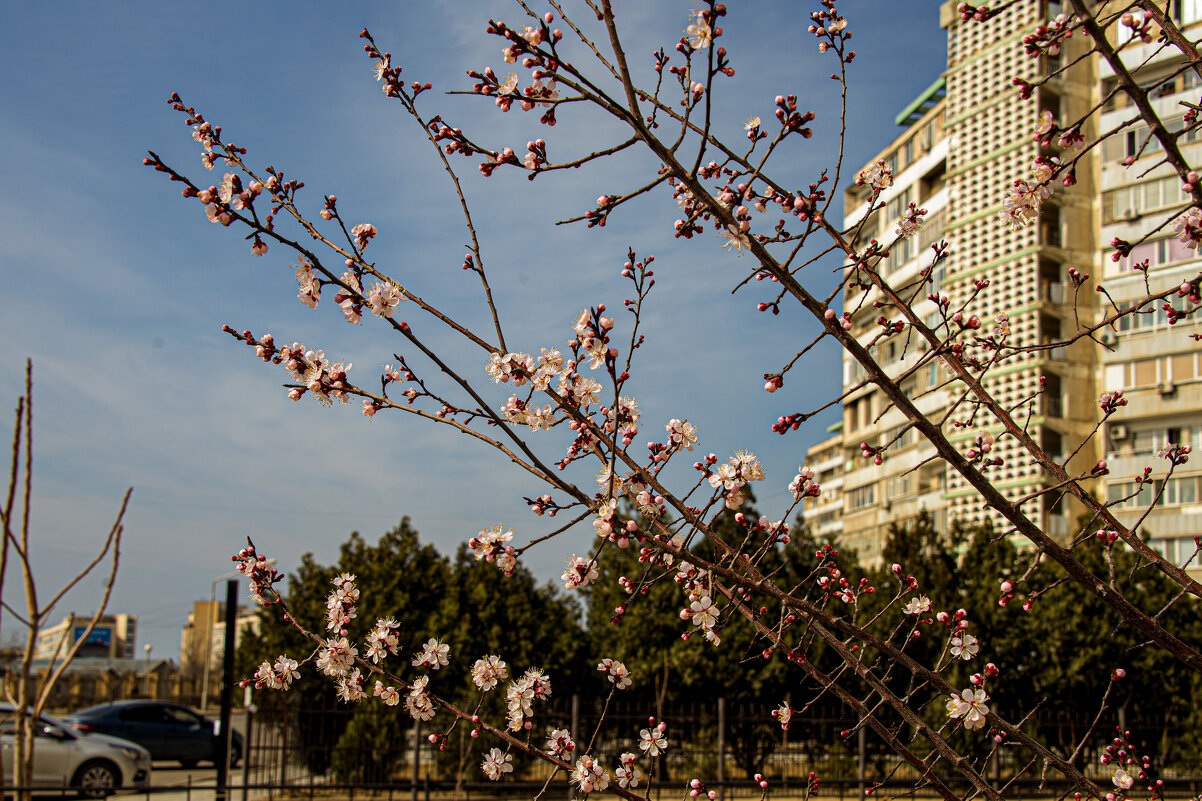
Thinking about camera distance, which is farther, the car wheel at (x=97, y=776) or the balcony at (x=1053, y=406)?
the balcony at (x=1053, y=406)

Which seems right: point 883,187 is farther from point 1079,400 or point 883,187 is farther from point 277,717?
point 1079,400

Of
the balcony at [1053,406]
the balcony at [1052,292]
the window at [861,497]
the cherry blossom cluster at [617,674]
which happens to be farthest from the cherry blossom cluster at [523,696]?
the window at [861,497]

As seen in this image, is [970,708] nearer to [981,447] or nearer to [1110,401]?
[981,447]

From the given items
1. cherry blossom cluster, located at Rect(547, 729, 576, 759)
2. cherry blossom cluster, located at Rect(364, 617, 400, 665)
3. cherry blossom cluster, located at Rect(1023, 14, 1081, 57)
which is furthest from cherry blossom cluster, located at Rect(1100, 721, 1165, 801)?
cherry blossom cluster, located at Rect(364, 617, 400, 665)

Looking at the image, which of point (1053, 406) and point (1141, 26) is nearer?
point (1141, 26)

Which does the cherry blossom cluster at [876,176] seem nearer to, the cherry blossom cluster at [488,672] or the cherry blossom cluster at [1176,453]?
the cherry blossom cluster at [1176,453]

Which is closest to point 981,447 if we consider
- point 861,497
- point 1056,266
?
point 1056,266

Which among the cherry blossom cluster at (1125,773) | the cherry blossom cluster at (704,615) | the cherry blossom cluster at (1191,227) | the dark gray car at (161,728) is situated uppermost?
the cherry blossom cluster at (1191,227)

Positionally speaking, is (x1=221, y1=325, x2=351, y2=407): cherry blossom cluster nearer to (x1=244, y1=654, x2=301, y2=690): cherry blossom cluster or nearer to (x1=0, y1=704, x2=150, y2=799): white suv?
(x1=244, y1=654, x2=301, y2=690): cherry blossom cluster

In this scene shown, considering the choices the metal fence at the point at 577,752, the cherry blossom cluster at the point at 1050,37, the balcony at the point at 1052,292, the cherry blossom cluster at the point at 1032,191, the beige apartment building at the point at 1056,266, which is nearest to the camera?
the cherry blossom cluster at the point at 1050,37

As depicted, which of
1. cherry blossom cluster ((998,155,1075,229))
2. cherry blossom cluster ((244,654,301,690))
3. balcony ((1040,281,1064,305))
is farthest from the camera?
balcony ((1040,281,1064,305))

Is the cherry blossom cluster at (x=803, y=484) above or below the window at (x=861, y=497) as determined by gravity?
below

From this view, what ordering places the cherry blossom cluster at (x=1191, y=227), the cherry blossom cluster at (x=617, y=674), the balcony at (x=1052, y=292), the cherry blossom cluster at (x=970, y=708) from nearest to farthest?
the cherry blossom cluster at (x=1191, y=227) < the cherry blossom cluster at (x=970, y=708) < the cherry blossom cluster at (x=617, y=674) < the balcony at (x=1052, y=292)

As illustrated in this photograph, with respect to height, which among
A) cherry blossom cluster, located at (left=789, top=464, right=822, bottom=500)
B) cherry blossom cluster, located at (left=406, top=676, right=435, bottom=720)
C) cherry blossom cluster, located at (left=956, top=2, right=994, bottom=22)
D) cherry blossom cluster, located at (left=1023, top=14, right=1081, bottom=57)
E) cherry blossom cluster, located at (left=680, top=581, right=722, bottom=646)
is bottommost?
cherry blossom cluster, located at (left=406, top=676, right=435, bottom=720)
